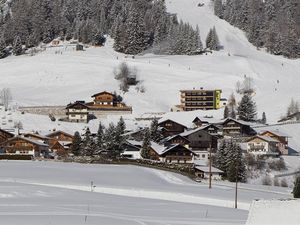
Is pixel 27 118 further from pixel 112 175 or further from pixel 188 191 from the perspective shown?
pixel 188 191

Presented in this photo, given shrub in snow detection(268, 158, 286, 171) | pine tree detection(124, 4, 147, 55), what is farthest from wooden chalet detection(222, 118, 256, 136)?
pine tree detection(124, 4, 147, 55)

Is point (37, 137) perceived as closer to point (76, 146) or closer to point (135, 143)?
point (76, 146)

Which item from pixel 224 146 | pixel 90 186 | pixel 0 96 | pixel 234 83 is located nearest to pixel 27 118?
pixel 0 96

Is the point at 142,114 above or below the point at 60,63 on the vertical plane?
below

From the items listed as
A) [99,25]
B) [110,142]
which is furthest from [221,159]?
[99,25]

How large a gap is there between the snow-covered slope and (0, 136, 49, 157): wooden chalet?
2193 cm

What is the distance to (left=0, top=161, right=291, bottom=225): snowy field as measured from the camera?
78.0ft

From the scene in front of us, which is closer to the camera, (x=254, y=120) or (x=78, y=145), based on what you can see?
(x=78, y=145)

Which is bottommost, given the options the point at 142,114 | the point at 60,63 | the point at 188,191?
the point at 188,191

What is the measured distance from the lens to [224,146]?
198 feet

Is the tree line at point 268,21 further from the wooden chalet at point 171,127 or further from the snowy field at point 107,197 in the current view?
the snowy field at point 107,197

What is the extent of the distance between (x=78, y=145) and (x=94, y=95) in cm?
2508

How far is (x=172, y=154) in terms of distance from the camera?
206ft

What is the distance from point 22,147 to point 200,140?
61.2 ft
